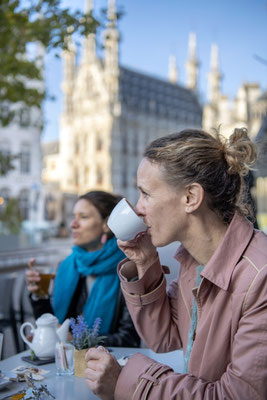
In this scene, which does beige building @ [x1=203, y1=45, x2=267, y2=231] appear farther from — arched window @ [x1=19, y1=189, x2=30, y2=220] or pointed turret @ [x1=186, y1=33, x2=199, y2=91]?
arched window @ [x1=19, y1=189, x2=30, y2=220]

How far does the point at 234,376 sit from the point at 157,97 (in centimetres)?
5738

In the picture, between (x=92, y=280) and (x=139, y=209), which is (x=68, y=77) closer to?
(x=92, y=280)

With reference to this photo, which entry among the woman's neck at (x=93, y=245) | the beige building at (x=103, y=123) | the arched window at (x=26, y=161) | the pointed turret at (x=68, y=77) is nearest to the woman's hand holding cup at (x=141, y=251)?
the woman's neck at (x=93, y=245)

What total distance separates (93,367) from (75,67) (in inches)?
2194

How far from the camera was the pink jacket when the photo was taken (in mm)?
1123

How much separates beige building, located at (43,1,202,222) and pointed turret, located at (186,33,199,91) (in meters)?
8.44

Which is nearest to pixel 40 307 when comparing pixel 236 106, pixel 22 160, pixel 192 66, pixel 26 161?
pixel 22 160

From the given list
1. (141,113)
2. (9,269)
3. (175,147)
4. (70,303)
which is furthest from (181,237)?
(141,113)

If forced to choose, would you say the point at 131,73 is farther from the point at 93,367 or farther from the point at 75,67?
the point at 93,367

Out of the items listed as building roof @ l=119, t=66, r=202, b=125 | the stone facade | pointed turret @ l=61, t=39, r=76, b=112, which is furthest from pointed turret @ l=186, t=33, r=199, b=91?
the stone facade

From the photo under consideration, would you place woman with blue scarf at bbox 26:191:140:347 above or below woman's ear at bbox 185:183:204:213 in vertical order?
below

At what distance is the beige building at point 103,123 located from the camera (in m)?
48.6

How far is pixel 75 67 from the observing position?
5416 centimetres

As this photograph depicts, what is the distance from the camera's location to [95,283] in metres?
2.62
